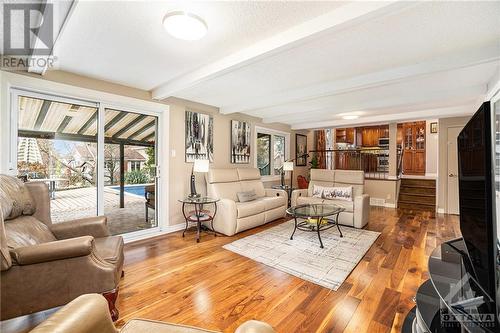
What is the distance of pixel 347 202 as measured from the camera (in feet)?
14.2

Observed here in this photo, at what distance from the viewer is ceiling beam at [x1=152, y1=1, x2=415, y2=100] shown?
1.57 meters

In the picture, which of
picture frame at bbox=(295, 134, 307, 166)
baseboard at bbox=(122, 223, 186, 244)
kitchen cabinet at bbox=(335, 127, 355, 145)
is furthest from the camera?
kitchen cabinet at bbox=(335, 127, 355, 145)

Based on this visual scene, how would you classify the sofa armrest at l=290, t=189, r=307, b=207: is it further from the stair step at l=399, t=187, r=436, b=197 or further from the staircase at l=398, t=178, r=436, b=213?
the stair step at l=399, t=187, r=436, b=197

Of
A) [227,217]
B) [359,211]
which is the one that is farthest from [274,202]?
[359,211]

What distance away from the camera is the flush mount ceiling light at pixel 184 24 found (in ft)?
5.54

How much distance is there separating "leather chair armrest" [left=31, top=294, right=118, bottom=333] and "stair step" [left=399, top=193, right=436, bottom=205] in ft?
24.1

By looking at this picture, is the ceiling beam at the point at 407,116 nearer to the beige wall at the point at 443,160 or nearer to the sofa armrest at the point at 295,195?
the beige wall at the point at 443,160

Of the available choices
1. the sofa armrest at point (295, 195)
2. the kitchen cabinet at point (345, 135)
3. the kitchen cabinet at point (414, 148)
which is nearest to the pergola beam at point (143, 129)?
the sofa armrest at point (295, 195)

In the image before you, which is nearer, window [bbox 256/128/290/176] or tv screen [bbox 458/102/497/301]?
tv screen [bbox 458/102/497/301]

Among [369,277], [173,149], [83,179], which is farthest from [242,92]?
[369,277]

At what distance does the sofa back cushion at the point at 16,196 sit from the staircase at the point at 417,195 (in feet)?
23.9

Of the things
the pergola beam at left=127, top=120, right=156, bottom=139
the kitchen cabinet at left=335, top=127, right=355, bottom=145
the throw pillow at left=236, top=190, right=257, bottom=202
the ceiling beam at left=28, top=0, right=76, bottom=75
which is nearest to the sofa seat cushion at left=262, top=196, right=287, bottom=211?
the throw pillow at left=236, top=190, right=257, bottom=202

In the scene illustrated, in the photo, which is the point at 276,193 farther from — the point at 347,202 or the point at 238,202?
the point at 347,202
